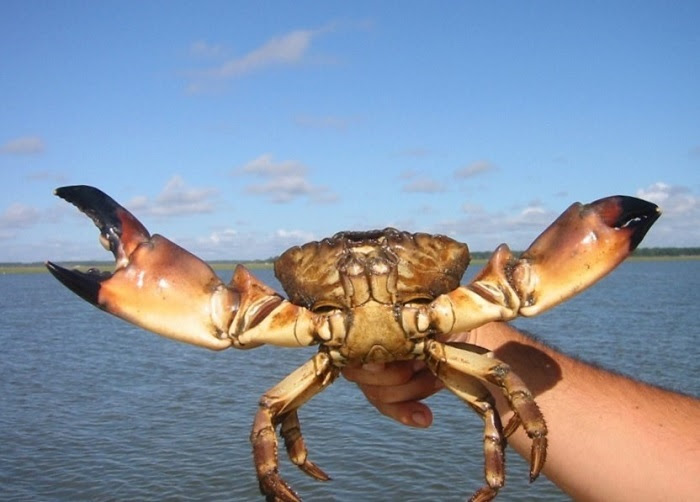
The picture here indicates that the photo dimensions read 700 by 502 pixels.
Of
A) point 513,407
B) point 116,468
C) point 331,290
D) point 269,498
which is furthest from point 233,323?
point 116,468

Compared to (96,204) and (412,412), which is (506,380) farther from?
(96,204)

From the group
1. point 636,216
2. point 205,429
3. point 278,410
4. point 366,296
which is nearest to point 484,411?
point 366,296

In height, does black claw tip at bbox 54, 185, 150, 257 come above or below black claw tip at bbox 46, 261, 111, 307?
above

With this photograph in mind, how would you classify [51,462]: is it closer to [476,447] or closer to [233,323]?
[476,447]

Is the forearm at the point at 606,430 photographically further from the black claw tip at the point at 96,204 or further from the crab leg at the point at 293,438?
the black claw tip at the point at 96,204

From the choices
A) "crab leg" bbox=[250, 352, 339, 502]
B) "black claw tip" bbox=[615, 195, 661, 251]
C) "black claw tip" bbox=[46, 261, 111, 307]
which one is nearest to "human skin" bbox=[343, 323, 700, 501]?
"crab leg" bbox=[250, 352, 339, 502]

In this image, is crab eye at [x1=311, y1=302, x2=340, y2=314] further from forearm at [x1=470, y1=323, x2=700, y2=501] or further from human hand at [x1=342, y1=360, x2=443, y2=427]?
forearm at [x1=470, y1=323, x2=700, y2=501]

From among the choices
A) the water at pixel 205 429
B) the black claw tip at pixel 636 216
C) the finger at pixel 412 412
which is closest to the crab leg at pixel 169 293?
the finger at pixel 412 412

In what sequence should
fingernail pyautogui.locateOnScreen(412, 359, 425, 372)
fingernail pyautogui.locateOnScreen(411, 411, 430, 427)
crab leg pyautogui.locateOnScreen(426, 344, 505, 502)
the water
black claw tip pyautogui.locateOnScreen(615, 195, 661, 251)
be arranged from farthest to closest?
the water, fingernail pyautogui.locateOnScreen(411, 411, 430, 427), fingernail pyautogui.locateOnScreen(412, 359, 425, 372), crab leg pyautogui.locateOnScreen(426, 344, 505, 502), black claw tip pyautogui.locateOnScreen(615, 195, 661, 251)
